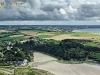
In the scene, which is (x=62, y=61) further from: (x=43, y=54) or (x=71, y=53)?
(x=43, y=54)

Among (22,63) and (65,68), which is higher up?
(22,63)

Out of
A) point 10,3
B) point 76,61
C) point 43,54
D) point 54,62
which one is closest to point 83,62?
point 76,61

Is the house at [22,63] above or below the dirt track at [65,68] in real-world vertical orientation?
above

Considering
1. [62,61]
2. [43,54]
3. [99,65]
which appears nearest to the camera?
[99,65]

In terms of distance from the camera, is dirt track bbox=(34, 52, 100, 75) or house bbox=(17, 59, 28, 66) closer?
dirt track bbox=(34, 52, 100, 75)

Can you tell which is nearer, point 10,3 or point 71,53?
point 10,3

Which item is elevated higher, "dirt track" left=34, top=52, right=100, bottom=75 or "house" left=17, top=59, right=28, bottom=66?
"house" left=17, top=59, right=28, bottom=66

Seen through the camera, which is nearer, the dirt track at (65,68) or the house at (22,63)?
the dirt track at (65,68)

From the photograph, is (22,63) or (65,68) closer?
(65,68)
